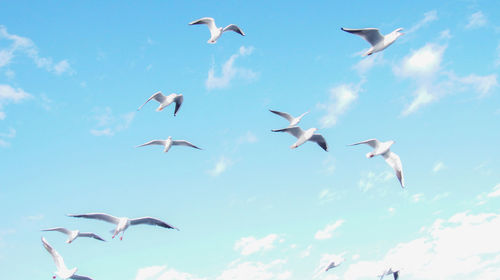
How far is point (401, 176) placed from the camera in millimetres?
27344

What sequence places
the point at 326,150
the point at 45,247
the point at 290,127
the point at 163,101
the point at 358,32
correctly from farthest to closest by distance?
the point at 163,101
the point at 326,150
the point at 290,127
the point at 45,247
the point at 358,32

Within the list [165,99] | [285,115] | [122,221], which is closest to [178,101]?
[165,99]

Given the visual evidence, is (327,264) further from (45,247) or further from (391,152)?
(45,247)

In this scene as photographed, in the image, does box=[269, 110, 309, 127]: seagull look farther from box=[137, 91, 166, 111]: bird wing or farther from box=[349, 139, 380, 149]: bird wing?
box=[137, 91, 166, 111]: bird wing

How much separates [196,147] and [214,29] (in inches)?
362

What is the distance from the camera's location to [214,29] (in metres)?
30.2

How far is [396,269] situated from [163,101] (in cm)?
2180

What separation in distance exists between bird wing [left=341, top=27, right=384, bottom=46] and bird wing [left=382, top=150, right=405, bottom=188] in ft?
24.2

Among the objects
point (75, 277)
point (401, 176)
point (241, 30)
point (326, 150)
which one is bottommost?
point (75, 277)

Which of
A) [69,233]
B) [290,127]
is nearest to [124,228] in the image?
[69,233]

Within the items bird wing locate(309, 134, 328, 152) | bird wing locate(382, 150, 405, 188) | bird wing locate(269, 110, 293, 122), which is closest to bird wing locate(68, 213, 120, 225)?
bird wing locate(269, 110, 293, 122)

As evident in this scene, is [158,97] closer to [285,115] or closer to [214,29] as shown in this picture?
[214,29]

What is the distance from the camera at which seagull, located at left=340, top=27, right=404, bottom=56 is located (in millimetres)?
23656

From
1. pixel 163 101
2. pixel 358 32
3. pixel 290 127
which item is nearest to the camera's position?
pixel 358 32
